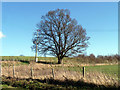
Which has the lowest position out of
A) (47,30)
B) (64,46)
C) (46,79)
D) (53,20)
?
(46,79)

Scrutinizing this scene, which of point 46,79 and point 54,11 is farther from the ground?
point 54,11

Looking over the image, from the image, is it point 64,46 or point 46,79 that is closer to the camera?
point 46,79

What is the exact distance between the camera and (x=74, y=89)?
731 cm

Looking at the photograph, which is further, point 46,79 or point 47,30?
point 47,30

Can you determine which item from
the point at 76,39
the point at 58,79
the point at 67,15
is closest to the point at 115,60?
the point at 76,39

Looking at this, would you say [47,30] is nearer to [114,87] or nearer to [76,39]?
[76,39]

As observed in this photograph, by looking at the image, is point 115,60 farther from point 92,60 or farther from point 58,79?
point 58,79

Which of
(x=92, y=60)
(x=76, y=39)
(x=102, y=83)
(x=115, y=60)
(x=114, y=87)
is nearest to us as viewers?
(x=114, y=87)

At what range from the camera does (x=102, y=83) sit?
7770mm

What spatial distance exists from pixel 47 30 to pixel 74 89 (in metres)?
26.5

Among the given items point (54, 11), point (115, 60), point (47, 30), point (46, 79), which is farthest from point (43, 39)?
point (46, 79)

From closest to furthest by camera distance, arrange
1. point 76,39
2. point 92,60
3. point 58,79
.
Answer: point 58,79 < point 92,60 < point 76,39

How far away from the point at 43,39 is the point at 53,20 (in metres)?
5.06

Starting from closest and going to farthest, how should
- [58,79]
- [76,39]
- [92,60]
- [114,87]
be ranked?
[114,87], [58,79], [92,60], [76,39]
